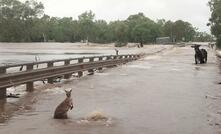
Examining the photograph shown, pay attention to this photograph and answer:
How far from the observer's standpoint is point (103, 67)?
3039cm

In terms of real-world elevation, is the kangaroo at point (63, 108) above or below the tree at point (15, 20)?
below

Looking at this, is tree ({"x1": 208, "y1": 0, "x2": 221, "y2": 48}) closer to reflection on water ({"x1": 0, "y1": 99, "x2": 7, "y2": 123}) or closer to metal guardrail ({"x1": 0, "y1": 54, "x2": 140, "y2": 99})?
metal guardrail ({"x1": 0, "y1": 54, "x2": 140, "y2": 99})

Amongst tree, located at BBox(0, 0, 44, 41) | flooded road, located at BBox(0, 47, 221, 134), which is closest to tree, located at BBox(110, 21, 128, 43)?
tree, located at BBox(0, 0, 44, 41)

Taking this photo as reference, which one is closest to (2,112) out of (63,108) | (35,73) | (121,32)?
(63,108)

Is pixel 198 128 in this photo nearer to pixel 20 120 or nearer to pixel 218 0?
pixel 20 120

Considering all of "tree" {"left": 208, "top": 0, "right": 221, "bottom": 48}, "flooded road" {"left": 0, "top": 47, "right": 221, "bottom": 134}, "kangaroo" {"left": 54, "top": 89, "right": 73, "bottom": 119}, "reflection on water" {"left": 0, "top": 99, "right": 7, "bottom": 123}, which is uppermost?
"tree" {"left": 208, "top": 0, "right": 221, "bottom": 48}

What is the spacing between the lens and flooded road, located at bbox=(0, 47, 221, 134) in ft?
34.9

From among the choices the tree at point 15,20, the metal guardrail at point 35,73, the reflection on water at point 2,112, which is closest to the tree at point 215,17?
the metal guardrail at point 35,73

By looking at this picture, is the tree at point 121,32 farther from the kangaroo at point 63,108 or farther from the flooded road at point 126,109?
the kangaroo at point 63,108

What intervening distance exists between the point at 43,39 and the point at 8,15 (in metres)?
19.3

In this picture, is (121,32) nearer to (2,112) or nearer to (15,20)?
(15,20)

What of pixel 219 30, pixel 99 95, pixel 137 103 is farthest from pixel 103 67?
pixel 219 30

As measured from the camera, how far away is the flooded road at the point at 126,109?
1064 cm

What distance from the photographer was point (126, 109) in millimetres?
13297
